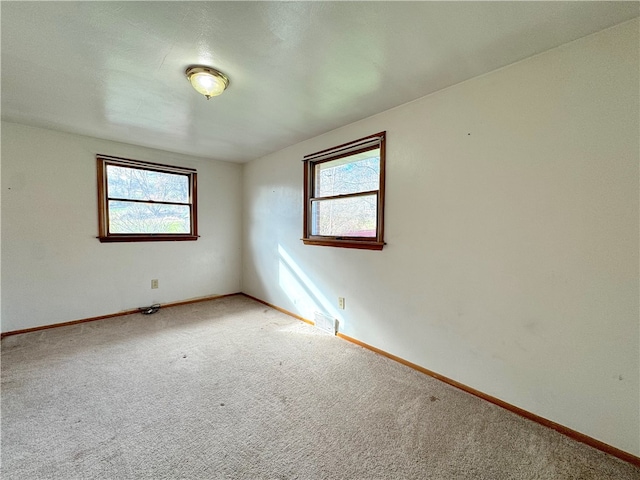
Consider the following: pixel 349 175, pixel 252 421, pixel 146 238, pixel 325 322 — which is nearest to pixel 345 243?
pixel 349 175

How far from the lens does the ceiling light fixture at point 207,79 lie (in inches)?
67.9

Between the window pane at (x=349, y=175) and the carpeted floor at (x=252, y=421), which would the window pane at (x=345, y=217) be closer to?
the window pane at (x=349, y=175)

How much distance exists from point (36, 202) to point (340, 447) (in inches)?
149

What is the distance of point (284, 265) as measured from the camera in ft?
Result: 11.8

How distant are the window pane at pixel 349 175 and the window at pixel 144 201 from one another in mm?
2054

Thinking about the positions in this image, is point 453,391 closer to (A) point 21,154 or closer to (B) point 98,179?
(B) point 98,179

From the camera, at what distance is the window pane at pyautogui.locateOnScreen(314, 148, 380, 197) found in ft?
8.34

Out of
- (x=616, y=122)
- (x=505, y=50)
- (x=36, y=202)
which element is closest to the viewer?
(x=616, y=122)

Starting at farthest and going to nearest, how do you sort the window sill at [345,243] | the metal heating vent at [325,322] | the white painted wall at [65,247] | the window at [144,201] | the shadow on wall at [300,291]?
the window at [144,201] → the shadow on wall at [300,291] → the metal heating vent at [325,322] → the white painted wall at [65,247] → the window sill at [345,243]

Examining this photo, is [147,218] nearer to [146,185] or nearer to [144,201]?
[144,201]

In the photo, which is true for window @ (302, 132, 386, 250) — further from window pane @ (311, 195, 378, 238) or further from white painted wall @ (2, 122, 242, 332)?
white painted wall @ (2, 122, 242, 332)

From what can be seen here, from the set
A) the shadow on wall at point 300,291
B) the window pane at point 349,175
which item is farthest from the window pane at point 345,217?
the shadow on wall at point 300,291

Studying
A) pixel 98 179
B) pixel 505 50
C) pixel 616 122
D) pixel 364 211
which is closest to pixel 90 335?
pixel 98 179

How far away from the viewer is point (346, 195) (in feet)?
9.12
